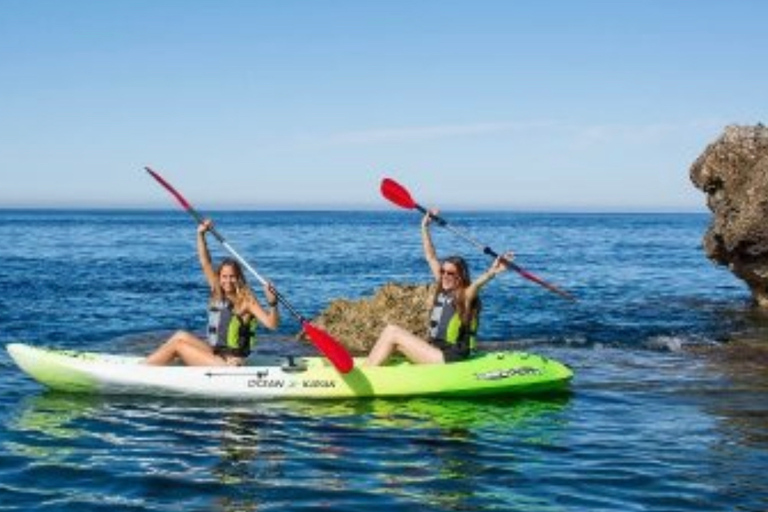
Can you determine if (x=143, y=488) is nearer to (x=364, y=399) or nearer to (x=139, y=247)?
(x=364, y=399)

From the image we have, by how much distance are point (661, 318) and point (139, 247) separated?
39444mm

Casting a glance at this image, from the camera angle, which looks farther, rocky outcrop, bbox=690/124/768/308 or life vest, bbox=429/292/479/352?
rocky outcrop, bbox=690/124/768/308

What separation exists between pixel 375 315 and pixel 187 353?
5.14 metres

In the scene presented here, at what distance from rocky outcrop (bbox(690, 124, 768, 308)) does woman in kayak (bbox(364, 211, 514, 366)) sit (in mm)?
10578

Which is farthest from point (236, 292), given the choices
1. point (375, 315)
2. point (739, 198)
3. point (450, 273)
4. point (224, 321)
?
point (739, 198)

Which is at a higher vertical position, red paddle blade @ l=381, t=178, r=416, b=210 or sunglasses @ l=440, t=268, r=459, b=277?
red paddle blade @ l=381, t=178, r=416, b=210

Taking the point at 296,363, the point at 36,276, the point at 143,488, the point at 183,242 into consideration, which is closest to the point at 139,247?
the point at 183,242

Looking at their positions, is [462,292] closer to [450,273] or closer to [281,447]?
[450,273]

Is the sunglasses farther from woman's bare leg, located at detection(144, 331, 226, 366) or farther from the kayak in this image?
woman's bare leg, located at detection(144, 331, 226, 366)

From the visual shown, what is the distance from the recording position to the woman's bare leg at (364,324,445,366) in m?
12.1

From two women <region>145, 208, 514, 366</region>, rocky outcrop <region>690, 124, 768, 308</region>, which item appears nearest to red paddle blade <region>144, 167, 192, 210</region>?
two women <region>145, 208, 514, 366</region>

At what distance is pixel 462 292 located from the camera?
11.9 meters

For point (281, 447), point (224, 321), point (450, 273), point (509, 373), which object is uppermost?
point (450, 273)

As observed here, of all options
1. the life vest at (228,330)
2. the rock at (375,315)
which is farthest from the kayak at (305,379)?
the rock at (375,315)
